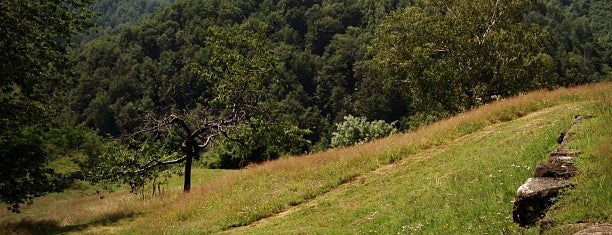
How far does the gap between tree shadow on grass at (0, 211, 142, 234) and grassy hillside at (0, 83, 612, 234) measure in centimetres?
7

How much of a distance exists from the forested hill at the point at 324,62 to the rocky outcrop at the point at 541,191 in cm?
1841

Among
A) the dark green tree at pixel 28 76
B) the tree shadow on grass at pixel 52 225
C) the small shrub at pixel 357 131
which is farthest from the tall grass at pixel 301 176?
the small shrub at pixel 357 131

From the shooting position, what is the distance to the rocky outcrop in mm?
8406

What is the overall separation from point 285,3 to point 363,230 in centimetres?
19363

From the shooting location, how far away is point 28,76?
20578 millimetres

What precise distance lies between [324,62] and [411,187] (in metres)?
153

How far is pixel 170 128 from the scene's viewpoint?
1037 inches

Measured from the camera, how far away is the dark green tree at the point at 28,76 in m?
19.5

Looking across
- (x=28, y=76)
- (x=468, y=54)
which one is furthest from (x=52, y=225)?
(x=468, y=54)

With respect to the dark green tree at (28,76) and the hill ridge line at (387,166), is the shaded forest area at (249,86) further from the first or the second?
the hill ridge line at (387,166)

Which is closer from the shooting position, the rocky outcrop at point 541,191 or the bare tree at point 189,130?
the rocky outcrop at point 541,191

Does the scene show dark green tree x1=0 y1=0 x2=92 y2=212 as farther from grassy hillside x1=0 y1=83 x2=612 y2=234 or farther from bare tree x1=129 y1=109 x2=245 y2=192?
bare tree x1=129 y1=109 x2=245 y2=192

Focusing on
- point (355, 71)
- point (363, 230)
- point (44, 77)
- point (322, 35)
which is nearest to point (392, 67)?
point (44, 77)

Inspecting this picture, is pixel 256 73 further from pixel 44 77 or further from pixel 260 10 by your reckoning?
pixel 260 10
